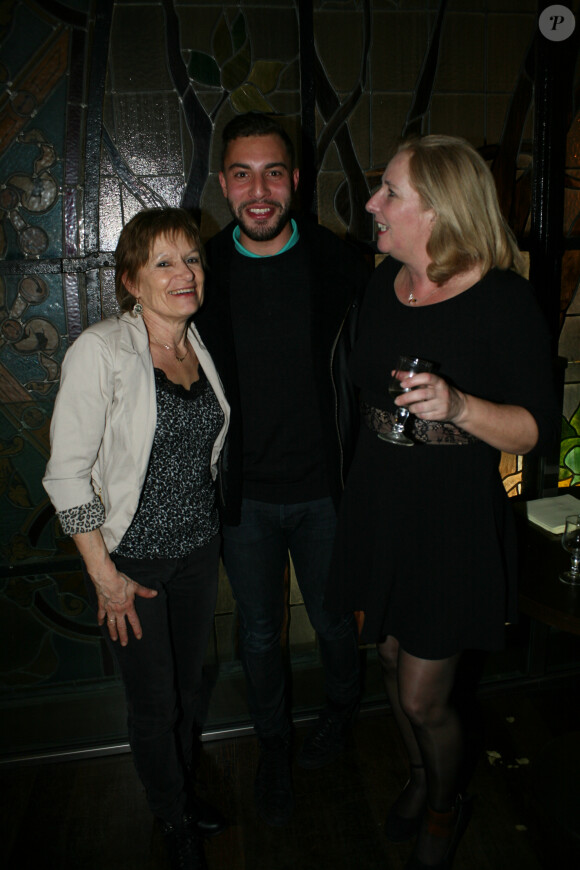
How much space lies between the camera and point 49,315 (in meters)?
2.29

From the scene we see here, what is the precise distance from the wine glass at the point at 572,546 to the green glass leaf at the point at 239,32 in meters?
1.95

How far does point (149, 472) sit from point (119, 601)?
357mm

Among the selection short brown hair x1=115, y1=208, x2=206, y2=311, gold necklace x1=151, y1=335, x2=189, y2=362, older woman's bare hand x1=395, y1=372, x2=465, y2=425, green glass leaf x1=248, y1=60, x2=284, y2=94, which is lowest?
older woman's bare hand x1=395, y1=372, x2=465, y2=425

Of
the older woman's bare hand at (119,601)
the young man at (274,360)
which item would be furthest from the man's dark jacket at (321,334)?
the older woman's bare hand at (119,601)

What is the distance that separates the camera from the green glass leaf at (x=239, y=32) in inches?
86.0

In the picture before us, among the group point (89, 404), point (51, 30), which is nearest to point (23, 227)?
point (51, 30)

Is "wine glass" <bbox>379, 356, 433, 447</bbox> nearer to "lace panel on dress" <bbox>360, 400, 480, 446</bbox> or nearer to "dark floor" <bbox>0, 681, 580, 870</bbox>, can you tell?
"lace panel on dress" <bbox>360, 400, 480, 446</bbox>

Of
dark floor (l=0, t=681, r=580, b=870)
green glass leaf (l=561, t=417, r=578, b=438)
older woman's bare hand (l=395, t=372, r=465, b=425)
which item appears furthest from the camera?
green glass leaf (l=561, t=417, r=578, b=438)

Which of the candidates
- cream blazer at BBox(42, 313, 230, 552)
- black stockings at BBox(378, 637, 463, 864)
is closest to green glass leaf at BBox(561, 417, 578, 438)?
black stockings at BBox(378, 637, 463, 864)

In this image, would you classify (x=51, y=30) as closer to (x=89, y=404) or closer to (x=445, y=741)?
(x=89, y=404)

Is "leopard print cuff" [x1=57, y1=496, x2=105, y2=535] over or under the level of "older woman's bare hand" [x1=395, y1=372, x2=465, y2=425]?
under

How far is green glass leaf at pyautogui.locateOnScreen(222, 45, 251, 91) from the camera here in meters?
2.21

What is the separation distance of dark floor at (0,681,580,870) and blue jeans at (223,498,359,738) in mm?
285

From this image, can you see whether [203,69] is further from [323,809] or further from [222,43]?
[323,809]
